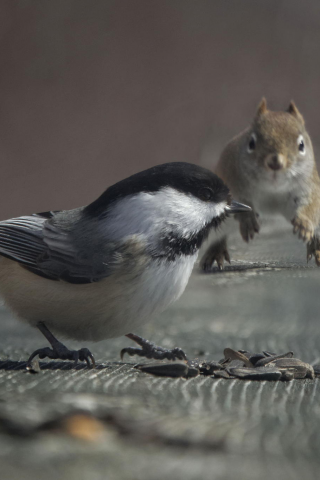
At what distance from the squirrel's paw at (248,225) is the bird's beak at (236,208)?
0.02 metres

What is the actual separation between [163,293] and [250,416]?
0.35 meters

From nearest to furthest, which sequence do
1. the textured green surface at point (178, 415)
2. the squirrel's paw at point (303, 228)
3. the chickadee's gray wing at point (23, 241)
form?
1. the textured green surface at point (178, 415)
2. the squirrel's paw at point (303, 228)
3. the chickadee's gray wing at point (23, 241)

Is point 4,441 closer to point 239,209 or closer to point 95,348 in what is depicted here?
point 239,209

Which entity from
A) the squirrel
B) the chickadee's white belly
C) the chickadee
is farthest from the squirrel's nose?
the chickadee's white belly

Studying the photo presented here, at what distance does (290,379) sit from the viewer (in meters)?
0.78

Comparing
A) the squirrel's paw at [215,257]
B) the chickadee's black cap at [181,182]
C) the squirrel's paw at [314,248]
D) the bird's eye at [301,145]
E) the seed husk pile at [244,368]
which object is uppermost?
the bird's eye at [301,145]

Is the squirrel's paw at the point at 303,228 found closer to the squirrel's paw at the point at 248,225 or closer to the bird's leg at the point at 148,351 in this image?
the squirrel's paw at the point at 248,225

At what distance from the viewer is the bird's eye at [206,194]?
2.77ft

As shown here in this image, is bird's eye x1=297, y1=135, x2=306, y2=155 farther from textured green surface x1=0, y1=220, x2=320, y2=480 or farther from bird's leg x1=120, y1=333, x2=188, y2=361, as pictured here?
bird's leg x1=120, y1=333, x2=188, y2=361

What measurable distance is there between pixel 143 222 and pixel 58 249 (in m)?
0.15

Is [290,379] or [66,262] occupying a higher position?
[66,262]

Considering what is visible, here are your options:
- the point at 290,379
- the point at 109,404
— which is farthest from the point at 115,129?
the point at 109,404

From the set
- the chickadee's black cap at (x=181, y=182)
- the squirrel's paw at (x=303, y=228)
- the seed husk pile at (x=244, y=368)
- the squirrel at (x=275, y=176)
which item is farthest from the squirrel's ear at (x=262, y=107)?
the seed husk pile at (x=244, y=368)

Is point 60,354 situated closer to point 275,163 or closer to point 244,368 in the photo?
point 244,368
